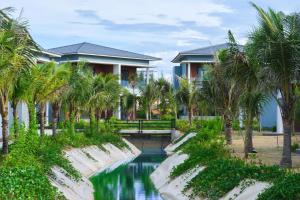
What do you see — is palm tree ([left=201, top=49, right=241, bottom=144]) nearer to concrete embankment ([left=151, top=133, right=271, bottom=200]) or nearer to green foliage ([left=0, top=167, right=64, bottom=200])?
concrete embankment ([left=151, top=133, right=271, bottom=200])

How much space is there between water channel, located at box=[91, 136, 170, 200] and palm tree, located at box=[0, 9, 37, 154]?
5351 millimetres

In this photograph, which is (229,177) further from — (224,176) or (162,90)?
(162,90)

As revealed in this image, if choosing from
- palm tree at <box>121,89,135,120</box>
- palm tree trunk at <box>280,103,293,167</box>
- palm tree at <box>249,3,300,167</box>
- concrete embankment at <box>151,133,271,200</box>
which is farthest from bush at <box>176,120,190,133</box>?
palm tree at <box>249,3,300,167</box>

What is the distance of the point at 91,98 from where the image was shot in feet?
152

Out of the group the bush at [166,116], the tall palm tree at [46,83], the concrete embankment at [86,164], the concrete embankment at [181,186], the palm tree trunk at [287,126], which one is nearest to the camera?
the concrete embankment at [181,186]

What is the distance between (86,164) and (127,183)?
3.11 m

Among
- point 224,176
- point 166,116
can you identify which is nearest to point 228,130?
point 224,176

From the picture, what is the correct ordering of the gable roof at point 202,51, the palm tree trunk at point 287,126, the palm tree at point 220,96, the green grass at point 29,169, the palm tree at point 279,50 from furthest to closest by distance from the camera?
the gable roof at point 202,51 → the palm tree at point 220,96 → the palm tree trunk at point 287,126 → the palm tree at point 279,50 → the green grass at point 29,169

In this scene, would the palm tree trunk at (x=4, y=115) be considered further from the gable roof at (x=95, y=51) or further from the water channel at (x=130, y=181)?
the gable roof at (x=95, y=51)

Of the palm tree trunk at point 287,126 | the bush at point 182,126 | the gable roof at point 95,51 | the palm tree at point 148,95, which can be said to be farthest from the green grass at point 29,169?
the palm tree at point 148,95

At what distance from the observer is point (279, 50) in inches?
832

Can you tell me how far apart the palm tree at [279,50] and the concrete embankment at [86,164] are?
8386 mm

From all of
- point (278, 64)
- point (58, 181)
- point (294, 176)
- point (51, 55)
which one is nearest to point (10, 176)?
point (58, 181)

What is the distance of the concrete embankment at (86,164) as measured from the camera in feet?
74.3
